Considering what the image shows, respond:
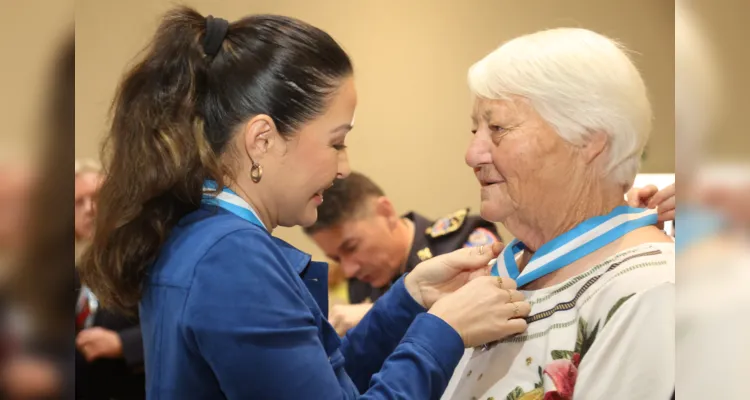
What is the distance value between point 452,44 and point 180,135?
2422 mm

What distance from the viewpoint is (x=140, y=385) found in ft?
7.97

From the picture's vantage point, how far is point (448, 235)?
97.8 inches

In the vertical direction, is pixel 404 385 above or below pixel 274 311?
below

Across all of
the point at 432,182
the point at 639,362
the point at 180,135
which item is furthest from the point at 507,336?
the point at 432,182

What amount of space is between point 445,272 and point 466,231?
1114mm

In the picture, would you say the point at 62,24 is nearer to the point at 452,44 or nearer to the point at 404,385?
the point at 404,385

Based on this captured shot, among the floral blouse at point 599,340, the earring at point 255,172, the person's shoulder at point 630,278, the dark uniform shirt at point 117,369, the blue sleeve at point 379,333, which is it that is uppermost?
the earring at point 255,172

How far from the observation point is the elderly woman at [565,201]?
3.65 feet

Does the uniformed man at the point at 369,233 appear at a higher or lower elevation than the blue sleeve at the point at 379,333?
lower

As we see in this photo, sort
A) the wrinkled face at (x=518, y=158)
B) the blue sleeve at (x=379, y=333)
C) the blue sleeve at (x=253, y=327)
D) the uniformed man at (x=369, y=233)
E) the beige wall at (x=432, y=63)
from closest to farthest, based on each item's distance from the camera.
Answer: the blue sleeve at (x=253, y=327)
the wrinkled face at (x=518, y=158)
the blue sleeve at (x=379, y=333)
the uniformed man at (x=369, y=233)
the beige wall at (x=432, y=63)

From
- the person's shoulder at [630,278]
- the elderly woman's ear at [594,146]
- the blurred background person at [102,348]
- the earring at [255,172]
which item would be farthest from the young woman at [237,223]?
the blurred background person at [102,348]

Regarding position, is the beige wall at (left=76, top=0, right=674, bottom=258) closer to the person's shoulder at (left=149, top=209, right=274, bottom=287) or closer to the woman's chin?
the woman's chin

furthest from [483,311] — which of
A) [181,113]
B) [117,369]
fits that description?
[117,369]

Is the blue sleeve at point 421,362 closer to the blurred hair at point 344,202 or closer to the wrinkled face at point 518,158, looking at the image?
the wrinkled face at point 518,158
